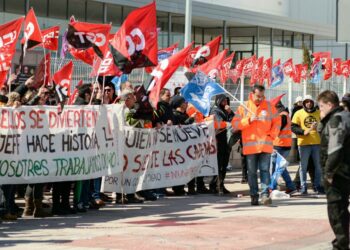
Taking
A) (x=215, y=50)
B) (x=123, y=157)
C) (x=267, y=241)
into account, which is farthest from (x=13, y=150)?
(x=215, y=50)

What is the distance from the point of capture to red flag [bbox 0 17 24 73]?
48.3 ft

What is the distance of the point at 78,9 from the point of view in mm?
38344

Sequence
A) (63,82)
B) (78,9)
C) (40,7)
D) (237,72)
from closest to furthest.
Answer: (63,82) < (237,72) < (40,7) < (78,9)

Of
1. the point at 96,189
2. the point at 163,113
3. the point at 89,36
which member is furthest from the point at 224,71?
the point at 89,36

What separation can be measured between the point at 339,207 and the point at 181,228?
3.15 metres

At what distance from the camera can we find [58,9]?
3744 cm

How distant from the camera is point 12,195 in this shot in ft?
47.1

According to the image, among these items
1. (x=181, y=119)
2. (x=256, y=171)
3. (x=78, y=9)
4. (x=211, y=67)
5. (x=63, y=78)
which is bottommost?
(x=256, y=171)

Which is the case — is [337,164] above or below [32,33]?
below

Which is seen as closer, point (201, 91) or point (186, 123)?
point (201, 91)

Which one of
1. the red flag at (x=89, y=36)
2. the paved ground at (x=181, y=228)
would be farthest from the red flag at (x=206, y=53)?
the red flag at (x=89, y=36)

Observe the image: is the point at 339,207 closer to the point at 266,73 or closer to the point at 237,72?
the point at 237,72

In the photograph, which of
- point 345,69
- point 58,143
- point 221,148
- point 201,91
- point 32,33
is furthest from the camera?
point 345,69

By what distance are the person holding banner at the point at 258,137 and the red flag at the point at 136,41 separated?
1.91m
